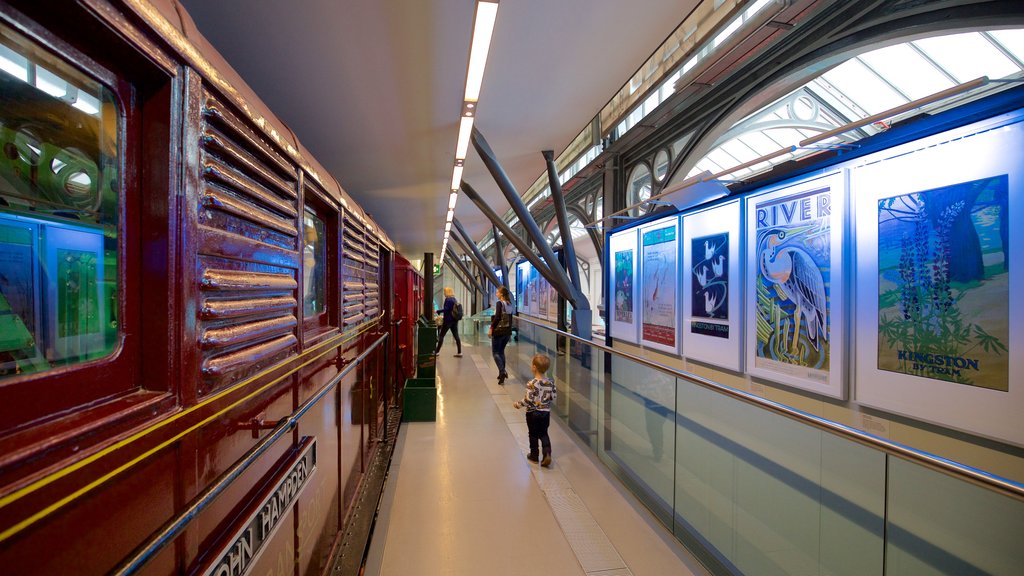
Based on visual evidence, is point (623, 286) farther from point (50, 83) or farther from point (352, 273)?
point (50, 83)

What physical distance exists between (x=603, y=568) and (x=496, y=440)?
2404mm

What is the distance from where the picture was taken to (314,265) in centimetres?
237

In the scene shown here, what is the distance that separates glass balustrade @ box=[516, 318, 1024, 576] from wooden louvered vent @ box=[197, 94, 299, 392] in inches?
93.7

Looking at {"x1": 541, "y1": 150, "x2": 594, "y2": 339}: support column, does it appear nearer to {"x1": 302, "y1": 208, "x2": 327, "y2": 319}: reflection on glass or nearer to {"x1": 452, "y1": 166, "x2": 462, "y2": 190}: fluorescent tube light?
{"x1": 452, "y1": 166, "x2": 462, "y2": 190}: fluorescent tube light

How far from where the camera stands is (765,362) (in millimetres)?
3680

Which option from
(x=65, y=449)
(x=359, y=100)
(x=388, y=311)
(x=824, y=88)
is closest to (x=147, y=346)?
(x=65, y=449)

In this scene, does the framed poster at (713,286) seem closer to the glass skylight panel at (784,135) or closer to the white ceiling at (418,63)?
the white ceiling at (418,63)

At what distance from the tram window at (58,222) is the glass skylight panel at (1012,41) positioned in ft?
31.6

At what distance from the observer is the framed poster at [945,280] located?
2.17 metres

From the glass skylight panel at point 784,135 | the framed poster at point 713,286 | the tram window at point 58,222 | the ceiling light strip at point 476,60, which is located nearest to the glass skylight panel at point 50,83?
the tram window at point 58,222

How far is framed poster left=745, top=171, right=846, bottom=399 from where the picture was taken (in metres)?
3.04

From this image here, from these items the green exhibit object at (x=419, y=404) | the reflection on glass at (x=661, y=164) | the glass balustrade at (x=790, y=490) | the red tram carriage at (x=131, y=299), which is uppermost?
the reflection on glass at (x=661, y=164)

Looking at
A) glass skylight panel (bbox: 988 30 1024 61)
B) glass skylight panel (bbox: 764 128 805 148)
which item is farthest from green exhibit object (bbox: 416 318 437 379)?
glass skylight panel (bbox: 764 128 805 148)

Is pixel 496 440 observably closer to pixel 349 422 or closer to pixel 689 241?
pixel 349 422
